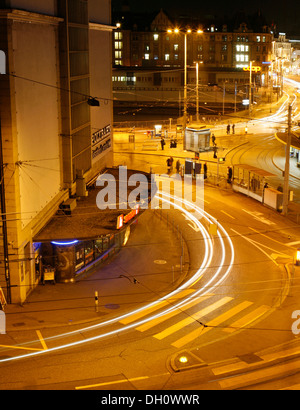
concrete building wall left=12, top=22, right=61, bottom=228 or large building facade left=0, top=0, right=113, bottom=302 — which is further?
concrete building wall left=12, top=22, right=61, bottom=228

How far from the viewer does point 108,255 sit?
30953mm

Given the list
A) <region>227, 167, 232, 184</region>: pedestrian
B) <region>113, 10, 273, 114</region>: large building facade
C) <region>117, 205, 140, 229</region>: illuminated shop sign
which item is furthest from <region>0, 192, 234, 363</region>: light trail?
<region>113, 10, 273, 114</region>: large building facade

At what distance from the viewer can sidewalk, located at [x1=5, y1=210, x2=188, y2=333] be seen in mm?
23266

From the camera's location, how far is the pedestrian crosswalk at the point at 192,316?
21703 mm

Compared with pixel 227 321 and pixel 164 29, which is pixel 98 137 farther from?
pixel 164 29

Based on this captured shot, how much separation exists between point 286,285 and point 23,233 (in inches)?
488

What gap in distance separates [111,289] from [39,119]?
8.51 metres

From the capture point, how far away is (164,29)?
136 metres

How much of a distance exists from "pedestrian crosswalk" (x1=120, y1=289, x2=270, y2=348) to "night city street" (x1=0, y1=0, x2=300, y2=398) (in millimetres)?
83

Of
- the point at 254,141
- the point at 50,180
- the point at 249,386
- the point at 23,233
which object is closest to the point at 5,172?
the point at 23,233

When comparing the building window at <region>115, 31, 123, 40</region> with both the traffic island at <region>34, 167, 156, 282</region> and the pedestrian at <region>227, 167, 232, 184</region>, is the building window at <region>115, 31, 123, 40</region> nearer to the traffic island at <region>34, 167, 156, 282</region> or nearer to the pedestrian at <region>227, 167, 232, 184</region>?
the pedestrian at <region>227, 167, 232, 184</region>

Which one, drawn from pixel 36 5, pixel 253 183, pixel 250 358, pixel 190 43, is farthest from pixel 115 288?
pixel 190 43

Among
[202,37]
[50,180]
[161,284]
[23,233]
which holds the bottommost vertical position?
[161,284]

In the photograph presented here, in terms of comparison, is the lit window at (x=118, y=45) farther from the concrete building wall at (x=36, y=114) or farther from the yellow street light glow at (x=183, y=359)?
the yellow street light glow at (x=183, y=359)
